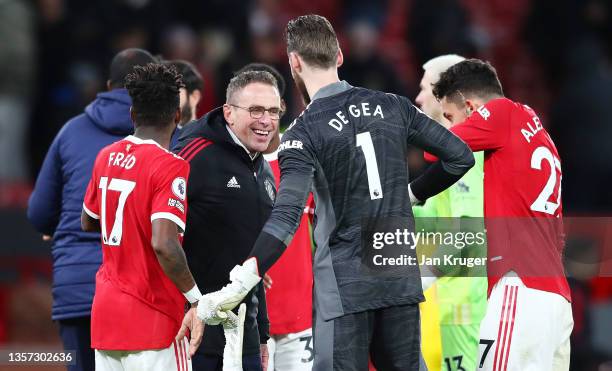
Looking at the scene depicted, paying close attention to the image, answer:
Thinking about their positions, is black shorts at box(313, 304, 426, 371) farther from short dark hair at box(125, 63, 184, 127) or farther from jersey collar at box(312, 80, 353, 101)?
short dark hair at box(125, 63, 184, 127)

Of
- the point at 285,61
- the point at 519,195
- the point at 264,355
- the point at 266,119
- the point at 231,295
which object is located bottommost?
the point at 264,355

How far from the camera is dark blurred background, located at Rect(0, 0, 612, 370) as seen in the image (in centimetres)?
888

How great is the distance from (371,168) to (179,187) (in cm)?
86

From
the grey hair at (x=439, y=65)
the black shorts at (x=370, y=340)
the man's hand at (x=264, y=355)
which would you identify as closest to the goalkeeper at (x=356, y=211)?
the black shorts at (x=370, y=340)

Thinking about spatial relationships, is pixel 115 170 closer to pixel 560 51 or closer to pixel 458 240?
pixel 458 240

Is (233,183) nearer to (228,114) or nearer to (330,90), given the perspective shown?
(228,114)

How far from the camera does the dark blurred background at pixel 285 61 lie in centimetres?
888

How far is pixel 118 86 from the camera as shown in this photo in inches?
260

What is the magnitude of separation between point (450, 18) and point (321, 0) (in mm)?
1838

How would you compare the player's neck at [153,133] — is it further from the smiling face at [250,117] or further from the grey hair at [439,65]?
the grey hair at [439,65]

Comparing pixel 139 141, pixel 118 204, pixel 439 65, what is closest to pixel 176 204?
pixel 118 204

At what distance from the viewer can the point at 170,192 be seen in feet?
16.5

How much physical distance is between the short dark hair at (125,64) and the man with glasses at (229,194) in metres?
0.88

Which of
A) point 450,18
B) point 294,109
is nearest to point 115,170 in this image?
point 294,109
